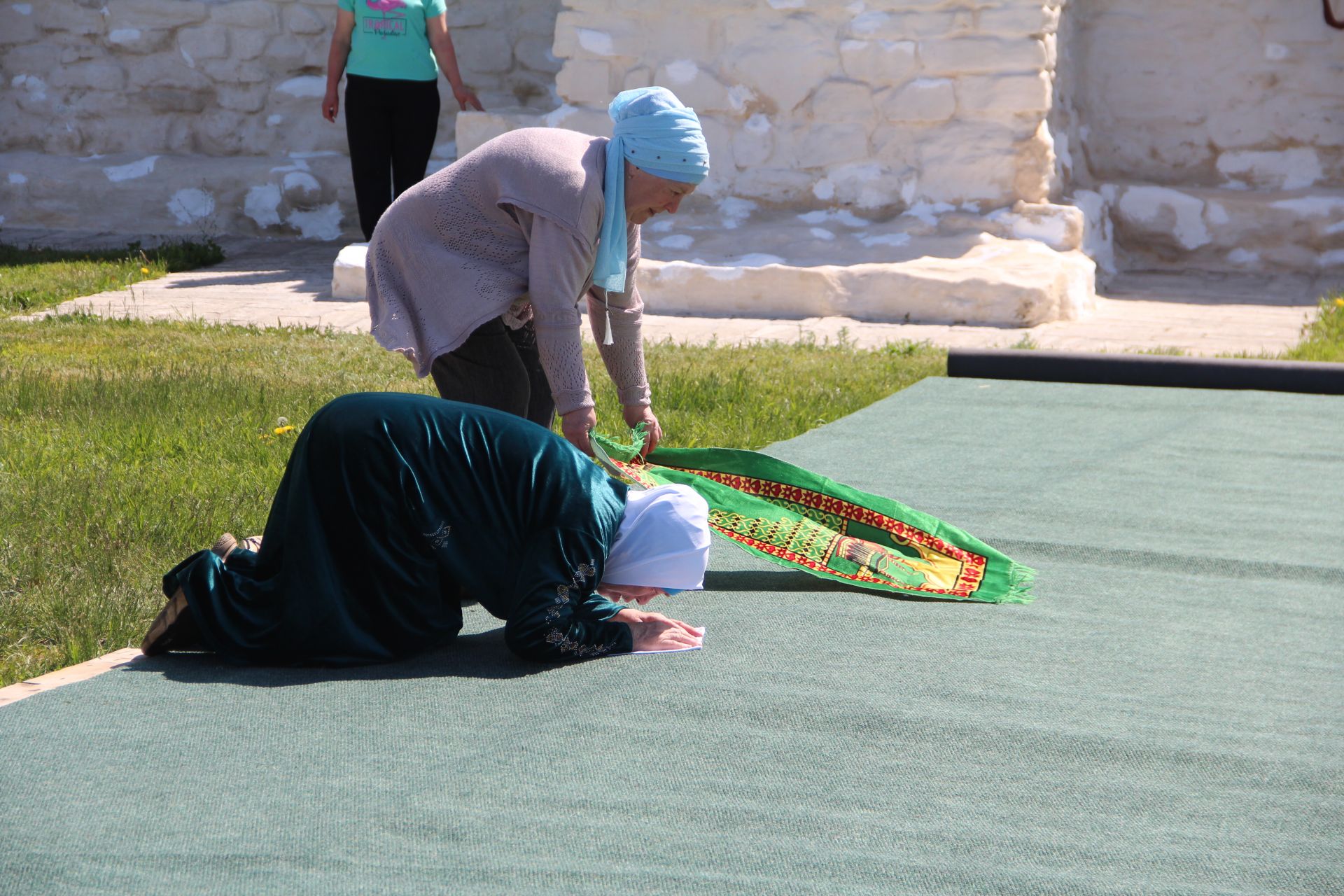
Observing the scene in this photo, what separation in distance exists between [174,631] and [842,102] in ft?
18.1

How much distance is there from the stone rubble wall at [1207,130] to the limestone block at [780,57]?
1345 mm

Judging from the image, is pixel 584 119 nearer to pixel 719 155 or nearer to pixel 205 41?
pixel 719 155

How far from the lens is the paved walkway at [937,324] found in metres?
6.22

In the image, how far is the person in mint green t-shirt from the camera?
281 inches

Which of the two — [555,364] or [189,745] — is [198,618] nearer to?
[189,745]

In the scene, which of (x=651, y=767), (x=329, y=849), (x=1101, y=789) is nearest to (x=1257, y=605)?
(x=1101, y=789)

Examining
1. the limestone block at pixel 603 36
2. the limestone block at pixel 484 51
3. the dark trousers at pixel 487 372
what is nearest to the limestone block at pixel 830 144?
the limestone block at pixel 603 36

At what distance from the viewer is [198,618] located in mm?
2451

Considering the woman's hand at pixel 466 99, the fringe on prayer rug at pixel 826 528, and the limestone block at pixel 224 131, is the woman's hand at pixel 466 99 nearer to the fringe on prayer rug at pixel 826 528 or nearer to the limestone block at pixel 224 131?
the limestone block at pixel 224 131

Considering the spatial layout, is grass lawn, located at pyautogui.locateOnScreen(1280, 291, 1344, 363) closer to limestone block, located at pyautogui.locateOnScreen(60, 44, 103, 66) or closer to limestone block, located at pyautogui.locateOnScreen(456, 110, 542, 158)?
limestone block, located at pyautogui.locateOnScreen(456, 110, 542, 158)

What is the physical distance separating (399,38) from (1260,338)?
4499 millimetres

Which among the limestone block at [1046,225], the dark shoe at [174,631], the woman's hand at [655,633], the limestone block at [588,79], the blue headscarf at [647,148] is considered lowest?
the woman's hand at [655,633]

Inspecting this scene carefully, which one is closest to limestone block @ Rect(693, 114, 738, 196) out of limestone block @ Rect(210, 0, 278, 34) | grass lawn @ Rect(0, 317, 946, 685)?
grass lawn @ Rect(0, 317, 946, 685)

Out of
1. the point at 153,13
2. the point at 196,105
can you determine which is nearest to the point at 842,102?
the point at 196,105
